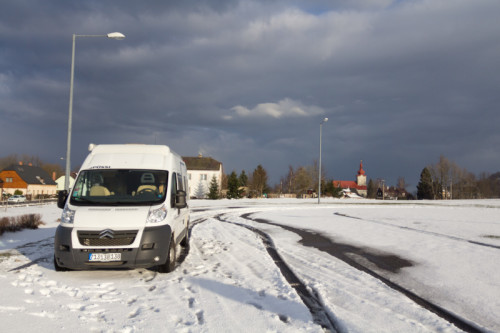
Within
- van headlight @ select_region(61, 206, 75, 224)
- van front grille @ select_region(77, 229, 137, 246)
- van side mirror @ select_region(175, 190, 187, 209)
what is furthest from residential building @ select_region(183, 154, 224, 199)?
van front grille @ select_region(77, 229, 137, 246)

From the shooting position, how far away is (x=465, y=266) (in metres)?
7.61

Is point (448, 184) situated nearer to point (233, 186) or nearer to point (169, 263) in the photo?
point (233, 186)

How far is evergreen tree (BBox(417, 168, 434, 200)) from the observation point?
295 ft

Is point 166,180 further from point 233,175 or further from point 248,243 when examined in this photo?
point 233,175

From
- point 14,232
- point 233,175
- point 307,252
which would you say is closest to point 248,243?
point 307,252

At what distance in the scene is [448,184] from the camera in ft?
285

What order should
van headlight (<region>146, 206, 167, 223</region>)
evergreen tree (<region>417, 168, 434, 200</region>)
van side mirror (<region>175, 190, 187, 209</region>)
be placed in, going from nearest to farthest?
1. van headlight (<region>146, 206, 167, 223</region>)
2. van side mirror (<region>175, 190, 187, 209</region>)
3. evergreen tree (<region>417, 168, 434, 200</region>)

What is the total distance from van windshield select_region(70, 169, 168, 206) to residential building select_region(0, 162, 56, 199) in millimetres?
80215

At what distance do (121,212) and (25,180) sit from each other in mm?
90503

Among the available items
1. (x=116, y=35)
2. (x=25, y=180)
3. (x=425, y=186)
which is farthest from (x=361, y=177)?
(x=116, y=35)

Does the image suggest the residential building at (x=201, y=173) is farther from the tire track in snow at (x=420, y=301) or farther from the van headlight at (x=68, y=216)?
the van headlight at (x=68, y=216)

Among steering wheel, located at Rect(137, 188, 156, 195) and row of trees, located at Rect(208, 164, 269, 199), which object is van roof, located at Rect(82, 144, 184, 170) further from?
row of trees, located at Rect(208, 164, 269, 199)

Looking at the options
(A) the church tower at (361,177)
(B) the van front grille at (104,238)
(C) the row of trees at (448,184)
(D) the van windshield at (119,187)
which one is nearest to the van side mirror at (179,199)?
(D) the van windshield at (119,187)

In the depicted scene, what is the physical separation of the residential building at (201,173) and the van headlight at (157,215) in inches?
2897
